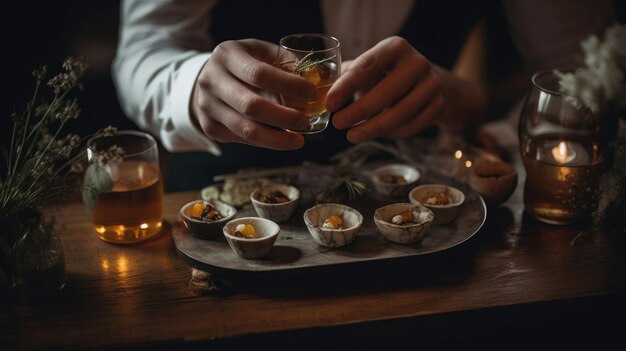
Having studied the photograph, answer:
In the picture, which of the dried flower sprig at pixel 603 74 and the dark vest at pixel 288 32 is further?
the dark vest at pixel 288 32

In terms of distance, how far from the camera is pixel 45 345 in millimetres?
1153

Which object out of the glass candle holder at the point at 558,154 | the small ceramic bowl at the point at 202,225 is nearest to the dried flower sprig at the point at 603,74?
the glass candle holder at the point at 558,154

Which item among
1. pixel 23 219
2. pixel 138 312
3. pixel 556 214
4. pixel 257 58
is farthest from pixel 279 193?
pixel 556 214

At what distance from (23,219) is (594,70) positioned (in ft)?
3.77

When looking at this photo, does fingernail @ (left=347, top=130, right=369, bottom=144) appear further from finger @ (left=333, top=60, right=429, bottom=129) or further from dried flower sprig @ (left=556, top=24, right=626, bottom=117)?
dried flower sprig @ (left=556, top=24, right=626, bottom=117)

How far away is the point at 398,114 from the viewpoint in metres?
1.57

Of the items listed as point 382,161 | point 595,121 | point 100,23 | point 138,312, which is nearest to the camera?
point 138,312

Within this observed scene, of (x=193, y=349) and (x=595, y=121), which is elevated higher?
(x=595, y=121)

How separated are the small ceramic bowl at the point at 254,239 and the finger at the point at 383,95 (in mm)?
300

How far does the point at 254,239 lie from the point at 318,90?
36 cm

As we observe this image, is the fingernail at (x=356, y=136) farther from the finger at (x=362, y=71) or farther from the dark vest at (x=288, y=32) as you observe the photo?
the dark vest at (x=288, y=32)

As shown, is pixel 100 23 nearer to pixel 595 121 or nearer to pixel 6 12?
pixel 6 12

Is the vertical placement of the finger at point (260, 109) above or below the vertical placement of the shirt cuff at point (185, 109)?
above

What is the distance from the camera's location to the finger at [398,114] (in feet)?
5.02
